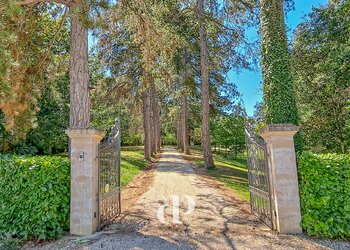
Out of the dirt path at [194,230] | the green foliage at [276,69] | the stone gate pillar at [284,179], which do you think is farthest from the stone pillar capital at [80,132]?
the green foliage at [276,69]

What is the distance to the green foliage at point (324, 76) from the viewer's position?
8984mm

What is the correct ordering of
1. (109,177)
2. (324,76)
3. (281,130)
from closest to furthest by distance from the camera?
(281,130), (109,177), (324,76)

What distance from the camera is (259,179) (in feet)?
17.7

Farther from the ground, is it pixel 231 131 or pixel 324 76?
pixel 324 76

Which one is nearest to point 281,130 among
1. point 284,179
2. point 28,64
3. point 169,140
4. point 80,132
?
point 284,179

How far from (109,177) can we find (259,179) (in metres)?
3.11

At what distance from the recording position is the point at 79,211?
4.61 meters

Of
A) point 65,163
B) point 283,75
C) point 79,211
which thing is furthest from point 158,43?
point 79,211

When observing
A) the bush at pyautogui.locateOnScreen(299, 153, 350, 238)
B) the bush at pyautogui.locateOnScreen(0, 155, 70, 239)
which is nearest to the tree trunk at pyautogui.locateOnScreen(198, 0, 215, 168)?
the bush at pyautogui.locateOnScreen(299, 153, 350, 238)

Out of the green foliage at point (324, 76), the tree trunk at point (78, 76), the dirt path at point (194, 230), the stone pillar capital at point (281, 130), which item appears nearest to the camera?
the dirt path at point (194, 230)

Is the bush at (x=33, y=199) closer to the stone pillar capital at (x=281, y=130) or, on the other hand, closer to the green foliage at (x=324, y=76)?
the stone pillar capital at (x=281, y=130)

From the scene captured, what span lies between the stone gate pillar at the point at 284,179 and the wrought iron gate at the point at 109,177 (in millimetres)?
3123

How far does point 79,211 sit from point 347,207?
14.5ft

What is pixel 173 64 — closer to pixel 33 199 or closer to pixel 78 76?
pixel 78 76
